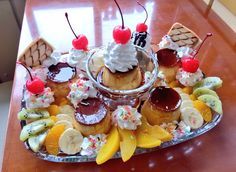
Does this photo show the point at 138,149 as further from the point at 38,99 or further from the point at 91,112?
the point at 38,99

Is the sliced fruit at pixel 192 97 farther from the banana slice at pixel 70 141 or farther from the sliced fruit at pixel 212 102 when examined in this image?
the banana slice at pixel 70 141

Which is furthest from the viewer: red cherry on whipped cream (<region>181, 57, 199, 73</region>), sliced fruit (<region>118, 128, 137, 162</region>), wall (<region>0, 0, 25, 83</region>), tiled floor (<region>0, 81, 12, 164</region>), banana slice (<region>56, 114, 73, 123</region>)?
wall (<region>0, 0, 25, 83</region>)

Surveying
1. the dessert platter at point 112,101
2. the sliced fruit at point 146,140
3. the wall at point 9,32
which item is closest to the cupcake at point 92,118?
the dessert platter at point 112,101

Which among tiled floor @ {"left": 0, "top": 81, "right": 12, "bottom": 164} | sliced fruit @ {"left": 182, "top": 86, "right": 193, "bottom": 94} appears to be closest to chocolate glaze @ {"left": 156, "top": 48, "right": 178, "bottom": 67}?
sliced fruit @ {"left": 182, "top": 86, "right": 193, "bottom": 94}

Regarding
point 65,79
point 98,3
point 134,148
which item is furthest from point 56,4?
point 134,148

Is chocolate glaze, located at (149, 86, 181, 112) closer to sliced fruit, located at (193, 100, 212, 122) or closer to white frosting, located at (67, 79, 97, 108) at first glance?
sliced fruit, located at (193, 100, 212, 122)

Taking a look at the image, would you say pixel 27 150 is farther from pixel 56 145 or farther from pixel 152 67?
pixel 152 67
